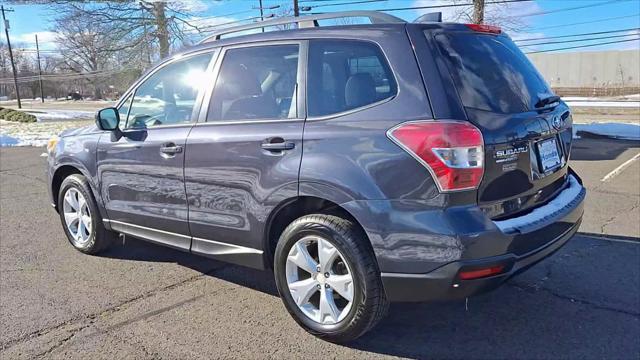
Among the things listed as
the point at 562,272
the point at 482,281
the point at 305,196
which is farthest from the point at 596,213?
the point at 305,196

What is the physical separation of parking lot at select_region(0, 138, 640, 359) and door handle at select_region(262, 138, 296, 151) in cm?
119

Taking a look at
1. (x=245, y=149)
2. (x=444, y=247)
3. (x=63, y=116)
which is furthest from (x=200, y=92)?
(x=63, y=116)

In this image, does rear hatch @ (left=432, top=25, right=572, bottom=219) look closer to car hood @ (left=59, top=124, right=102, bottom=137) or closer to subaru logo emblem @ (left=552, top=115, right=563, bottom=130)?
subaru logo emblem @ (left=552, top=115, right=563, bottom=130)

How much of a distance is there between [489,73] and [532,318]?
166cm

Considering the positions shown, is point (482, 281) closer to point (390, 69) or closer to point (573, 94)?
point (390, 69)

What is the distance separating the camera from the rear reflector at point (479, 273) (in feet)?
8.38

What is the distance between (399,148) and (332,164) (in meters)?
0.41

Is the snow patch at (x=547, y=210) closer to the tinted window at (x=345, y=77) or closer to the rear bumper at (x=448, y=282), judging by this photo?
the rear bumper at (x=448, y=282)

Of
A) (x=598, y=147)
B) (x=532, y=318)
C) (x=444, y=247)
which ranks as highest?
(x=444, y=247)

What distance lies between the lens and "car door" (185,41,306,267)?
309cm

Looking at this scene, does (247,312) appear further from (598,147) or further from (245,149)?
(598,147)

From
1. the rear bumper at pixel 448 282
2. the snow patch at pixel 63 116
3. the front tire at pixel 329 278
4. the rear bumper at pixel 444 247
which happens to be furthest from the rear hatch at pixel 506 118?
the snow patch at pixel 63 116

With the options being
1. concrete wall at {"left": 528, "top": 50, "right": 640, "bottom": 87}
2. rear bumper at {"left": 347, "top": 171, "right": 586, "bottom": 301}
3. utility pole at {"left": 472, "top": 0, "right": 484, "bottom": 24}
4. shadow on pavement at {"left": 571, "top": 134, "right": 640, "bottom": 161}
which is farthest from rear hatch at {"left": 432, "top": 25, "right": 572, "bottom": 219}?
concrete wall at {"left": 528, "top": 50, "right": 640, "bottom": 87}

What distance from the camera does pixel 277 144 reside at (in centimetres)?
305
